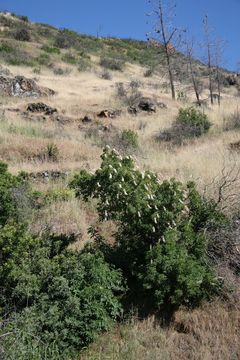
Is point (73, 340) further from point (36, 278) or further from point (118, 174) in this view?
point (118, 174)

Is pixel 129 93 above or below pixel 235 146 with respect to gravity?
above

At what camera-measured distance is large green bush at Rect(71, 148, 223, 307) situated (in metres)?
6.40

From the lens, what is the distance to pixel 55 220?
348 inches

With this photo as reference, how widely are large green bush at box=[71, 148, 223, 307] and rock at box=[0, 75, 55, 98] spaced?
18.6 metres

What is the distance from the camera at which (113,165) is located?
6.88 metres

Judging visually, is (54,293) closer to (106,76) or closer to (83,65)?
(106,76)

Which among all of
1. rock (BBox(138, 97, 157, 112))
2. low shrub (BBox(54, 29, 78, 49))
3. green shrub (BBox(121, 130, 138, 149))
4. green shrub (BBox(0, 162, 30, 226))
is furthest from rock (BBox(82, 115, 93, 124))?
low shrub (BBox(54, 29, 78, 49))

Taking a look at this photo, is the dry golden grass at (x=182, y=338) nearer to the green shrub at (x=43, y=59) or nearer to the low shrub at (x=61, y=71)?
the low shrub at (x=61, y=71)

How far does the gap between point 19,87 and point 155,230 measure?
64.7 feet

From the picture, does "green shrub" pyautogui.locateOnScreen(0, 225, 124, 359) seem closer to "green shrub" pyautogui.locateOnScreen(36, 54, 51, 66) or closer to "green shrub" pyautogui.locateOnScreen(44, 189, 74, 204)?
"green shrub" pyautogui.locateOnScreen(44, 189, 74, 204)

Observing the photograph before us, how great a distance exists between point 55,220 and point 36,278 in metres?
2.42

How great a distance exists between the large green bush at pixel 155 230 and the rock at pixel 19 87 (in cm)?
1857

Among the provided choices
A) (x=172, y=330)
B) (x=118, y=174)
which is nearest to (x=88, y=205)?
(x=118, y=174)

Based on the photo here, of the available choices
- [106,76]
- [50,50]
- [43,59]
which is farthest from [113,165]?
[50,50]
